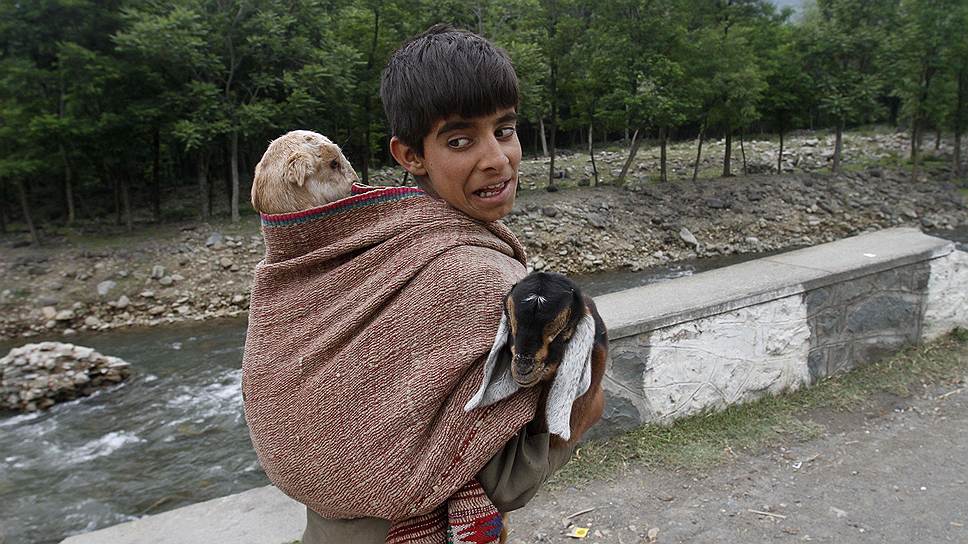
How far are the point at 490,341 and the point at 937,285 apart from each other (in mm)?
4897

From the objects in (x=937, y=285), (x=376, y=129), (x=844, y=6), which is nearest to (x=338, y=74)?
(x=376, y=129)

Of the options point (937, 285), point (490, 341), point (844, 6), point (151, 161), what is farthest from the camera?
point (844, 6)

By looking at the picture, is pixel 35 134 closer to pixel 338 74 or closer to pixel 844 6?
pixel 338 74

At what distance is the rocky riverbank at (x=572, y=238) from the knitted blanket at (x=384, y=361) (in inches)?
542

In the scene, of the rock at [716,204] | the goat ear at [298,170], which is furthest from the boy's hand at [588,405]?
the rock at [716,204]

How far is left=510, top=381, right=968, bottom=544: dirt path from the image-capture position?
293 centimetres

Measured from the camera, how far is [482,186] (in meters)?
1.28

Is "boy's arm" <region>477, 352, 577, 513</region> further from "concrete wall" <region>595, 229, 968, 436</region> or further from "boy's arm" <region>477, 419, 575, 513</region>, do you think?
"concrete wall" <region>595, 229, 968, 436</region>

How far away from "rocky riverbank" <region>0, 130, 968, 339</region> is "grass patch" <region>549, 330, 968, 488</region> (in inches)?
482

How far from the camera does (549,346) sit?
→ 1031 millimetres

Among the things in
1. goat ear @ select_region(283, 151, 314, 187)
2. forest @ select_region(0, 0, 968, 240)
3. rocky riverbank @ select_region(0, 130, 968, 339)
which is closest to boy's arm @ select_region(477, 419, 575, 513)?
goat ear @ select_region(283, 151, 314, 187)

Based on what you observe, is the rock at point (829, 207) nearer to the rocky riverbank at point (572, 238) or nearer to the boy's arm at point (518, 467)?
the rocky riverbank at point (572, 238)

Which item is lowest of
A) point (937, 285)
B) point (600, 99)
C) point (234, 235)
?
point (234, 235)

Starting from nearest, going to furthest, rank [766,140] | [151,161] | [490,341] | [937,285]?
[490,341] → [937,285] → [151,161] → [766,140]
